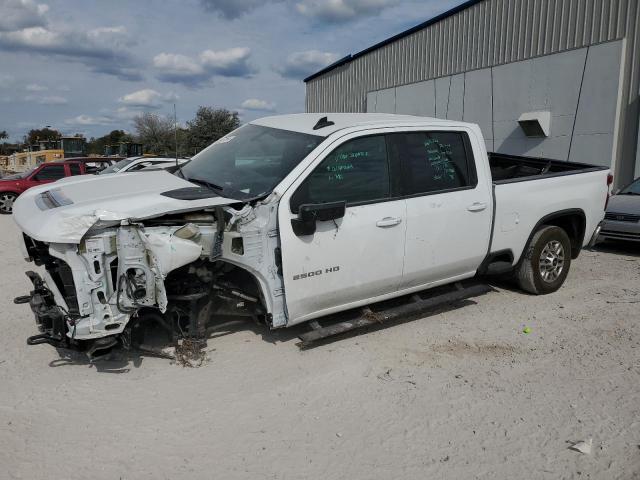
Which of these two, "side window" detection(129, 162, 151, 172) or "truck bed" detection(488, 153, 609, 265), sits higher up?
"side window" detection(129, 162, 151, 172)

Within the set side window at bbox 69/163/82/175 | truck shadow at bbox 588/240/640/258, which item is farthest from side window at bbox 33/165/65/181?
truck shadow at bbox 588/240/640/258

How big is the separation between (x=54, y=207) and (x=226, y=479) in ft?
7.44

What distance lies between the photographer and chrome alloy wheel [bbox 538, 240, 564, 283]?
585cm

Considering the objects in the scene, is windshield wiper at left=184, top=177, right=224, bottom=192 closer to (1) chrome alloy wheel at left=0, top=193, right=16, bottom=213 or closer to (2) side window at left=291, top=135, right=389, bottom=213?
(2) side window at left=291, top=135, right=389, bottom=213

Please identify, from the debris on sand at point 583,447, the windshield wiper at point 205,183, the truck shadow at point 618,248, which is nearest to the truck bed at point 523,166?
the truck shadow at point 618,248

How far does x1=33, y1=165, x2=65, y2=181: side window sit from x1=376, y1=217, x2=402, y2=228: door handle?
1347 cm

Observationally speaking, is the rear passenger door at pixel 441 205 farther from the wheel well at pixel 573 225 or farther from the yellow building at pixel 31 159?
the yellow building at pixel 31 159

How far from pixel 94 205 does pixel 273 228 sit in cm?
127

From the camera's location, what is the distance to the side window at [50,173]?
14.9 m

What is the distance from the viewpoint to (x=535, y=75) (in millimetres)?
12109

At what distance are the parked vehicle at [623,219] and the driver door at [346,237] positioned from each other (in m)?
5.70

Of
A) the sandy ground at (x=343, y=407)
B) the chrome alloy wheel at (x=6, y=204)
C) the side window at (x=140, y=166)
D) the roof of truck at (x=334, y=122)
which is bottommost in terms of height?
the sandy ground at (x=343, y=407)

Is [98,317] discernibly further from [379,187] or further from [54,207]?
[379,187]

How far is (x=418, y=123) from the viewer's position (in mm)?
4848
